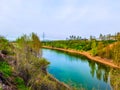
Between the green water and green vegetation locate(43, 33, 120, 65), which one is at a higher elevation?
green vegetation locate(43, 33, 120, 65)

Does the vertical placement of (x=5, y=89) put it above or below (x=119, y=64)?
above

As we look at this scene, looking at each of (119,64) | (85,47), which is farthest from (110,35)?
(119,64)

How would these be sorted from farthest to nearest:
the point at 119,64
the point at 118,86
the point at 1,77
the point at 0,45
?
the point at 119,64, the point at 0,45, the point at 118,86, the point at 1,77

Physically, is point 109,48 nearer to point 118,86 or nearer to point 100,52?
point 100,52

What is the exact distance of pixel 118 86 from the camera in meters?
13.0

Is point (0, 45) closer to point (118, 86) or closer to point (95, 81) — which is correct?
point (118, 86)

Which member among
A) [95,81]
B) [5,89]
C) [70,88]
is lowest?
[95,81]

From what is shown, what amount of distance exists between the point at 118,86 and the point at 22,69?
22.0 feet

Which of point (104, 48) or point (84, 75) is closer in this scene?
point (84, 75)

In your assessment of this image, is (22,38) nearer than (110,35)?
Yes

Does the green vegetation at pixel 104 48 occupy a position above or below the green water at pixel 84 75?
above

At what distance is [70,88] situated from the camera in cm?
1630

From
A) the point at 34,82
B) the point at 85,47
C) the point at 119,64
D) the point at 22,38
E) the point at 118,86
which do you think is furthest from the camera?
the point at 85,47

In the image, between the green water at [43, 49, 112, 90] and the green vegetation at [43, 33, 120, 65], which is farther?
the green vegetation at [43, 33, 120, 65]
